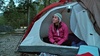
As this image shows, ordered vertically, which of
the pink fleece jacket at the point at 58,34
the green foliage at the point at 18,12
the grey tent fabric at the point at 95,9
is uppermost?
the grey tent fabric at the point at 95,9

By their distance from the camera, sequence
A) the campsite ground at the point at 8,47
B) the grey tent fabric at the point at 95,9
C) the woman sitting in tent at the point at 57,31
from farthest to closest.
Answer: the campsite ground at the point at 8,47, the woman sitting in tent at the point at 57,31, the grey tent fabric at the point at 95,9

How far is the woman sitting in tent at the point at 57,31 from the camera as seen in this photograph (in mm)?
5426

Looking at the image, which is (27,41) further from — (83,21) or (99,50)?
(99,50)

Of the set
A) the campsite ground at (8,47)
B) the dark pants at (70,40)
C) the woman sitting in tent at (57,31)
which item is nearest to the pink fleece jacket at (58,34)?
the woman sitting in tent at (57,31)

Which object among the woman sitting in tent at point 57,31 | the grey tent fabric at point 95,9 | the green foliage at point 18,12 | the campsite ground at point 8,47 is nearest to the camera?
the grey tent fabric at point 95,9

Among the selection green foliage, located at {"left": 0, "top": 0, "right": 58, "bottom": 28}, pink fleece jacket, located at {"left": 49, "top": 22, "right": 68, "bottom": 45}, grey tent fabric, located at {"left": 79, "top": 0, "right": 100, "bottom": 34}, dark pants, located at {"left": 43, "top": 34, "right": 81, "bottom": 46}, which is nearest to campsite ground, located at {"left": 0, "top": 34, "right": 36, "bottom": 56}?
dark pants, located at {"left": 43, "top": 34, "right": 81, "bottom": 46}

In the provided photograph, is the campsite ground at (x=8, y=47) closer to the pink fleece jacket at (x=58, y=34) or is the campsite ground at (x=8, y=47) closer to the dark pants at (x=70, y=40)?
the dark pants at (x=70, y=40)

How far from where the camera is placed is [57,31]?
5535 mm

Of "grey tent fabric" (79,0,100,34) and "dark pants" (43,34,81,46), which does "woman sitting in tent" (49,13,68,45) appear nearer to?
"dark pants" (43,34,81,46)

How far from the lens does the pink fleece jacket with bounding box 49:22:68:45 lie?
5.46 m

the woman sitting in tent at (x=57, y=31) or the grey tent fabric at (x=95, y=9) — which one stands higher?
the grey tent fabric at (x=95, y=9)

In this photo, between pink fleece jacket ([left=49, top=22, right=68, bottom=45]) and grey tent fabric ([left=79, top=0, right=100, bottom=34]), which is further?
pink fleece jacket ([left=49, top=22, right=68, bottom=45])

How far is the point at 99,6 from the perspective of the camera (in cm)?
513

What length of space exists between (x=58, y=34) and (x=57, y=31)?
0.07 metres
